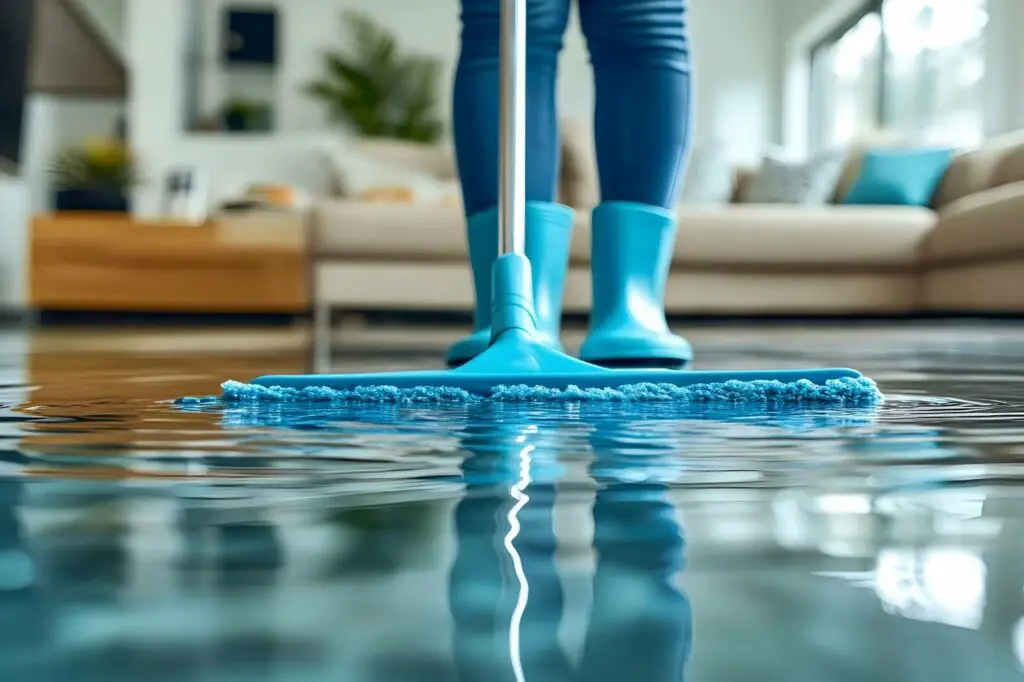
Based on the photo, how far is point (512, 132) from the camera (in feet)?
2.70

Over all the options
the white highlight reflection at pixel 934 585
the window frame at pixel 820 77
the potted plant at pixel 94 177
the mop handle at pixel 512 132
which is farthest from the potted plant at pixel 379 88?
the white highlight reflection at pixel 934 585

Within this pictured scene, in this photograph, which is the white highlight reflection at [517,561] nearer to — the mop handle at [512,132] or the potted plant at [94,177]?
the mop handle at [512,132]

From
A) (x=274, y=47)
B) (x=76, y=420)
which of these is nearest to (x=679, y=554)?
(x=76, y=420)

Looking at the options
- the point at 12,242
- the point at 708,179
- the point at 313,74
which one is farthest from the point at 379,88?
the point at 708,179

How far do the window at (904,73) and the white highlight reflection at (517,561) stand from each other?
4.56m

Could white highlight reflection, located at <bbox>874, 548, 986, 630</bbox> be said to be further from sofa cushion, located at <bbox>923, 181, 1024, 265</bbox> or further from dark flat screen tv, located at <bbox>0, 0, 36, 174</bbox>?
dark flat screen tv, located at <bbox>0, 0, 36, 174</bbox>

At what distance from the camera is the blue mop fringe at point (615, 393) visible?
67 centimetres

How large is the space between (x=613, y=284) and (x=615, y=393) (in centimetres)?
40

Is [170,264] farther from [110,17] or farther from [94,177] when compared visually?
[110,17]

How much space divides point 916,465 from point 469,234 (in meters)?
0.82

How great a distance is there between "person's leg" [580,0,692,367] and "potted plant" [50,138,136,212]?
13.0 ft

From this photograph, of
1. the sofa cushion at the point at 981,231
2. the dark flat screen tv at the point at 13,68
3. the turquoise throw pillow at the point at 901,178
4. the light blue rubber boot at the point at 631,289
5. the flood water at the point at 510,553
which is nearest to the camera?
the flood water at the point at 510,553

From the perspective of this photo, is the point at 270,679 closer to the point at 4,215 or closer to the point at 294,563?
the point at 294,563

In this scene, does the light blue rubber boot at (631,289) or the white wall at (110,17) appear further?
the white wall at (110,17)
